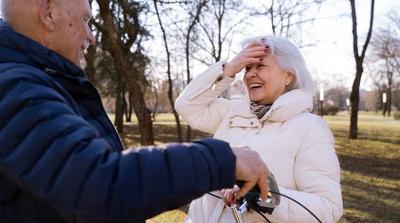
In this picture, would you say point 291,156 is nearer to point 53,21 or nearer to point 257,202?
point 257,202

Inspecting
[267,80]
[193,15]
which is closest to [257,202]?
[267,80]

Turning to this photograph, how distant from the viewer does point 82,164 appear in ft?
3.81

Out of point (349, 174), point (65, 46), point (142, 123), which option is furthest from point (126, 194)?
point (349, 174)

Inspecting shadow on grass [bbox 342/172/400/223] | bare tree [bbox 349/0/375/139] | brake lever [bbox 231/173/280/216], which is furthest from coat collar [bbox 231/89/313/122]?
bare tree [bbox 349/0/375/139]

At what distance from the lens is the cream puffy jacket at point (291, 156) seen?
8.38 feet

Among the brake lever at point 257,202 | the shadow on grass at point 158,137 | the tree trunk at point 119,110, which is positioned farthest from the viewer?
the tree trunk at point 119,110

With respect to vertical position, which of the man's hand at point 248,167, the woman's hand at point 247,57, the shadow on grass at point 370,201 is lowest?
the shadow on grass at point 370,201

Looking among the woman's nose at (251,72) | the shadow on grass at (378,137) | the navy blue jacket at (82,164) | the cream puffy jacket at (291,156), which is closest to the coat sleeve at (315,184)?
the cream puffy jacket at (291,156)

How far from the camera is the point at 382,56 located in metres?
48.4

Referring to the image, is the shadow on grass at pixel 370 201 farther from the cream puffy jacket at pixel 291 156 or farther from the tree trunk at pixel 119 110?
the tree trunk at pixel 119 110

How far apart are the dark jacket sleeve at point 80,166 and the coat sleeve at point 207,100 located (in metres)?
1.98

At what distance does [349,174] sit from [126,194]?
12606 mm

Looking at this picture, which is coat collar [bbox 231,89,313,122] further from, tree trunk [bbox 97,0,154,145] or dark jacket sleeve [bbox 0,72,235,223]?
tree trunk [bbox 97,0,154,145]

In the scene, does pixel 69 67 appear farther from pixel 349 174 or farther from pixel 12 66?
pixel 349 174
